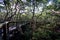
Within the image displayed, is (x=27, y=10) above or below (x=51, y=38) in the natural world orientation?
above

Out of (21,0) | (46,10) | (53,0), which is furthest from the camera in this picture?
(53,0)

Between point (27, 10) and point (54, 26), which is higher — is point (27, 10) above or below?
above

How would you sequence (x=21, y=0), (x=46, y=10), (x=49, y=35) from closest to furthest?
(x=49, y=35) → (x=21, y=0) → (x=46, y=10)

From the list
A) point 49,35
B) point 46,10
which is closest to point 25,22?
point 46,10

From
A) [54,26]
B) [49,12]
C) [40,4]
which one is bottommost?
[54,26]

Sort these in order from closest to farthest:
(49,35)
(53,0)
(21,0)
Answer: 1. (49,35)
2. (21,0)
3. (53,0)

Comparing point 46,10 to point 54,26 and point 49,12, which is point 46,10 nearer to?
point 49,12

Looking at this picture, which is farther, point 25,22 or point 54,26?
point 25,22

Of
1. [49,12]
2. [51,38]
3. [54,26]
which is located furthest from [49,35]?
[49,12]

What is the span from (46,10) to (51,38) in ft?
6.12

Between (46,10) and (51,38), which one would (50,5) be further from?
(51,38)

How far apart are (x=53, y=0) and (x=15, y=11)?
2762 mm

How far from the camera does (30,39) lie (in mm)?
7336

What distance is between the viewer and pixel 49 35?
7.09 meters
